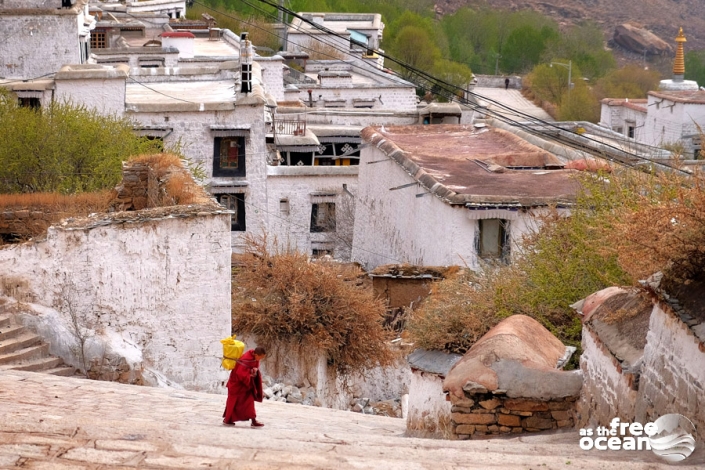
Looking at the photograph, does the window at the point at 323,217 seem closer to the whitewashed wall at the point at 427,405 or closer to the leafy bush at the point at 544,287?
the leafy bush at the point at 544,287

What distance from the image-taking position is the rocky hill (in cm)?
11062

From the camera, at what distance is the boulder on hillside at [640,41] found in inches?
4031

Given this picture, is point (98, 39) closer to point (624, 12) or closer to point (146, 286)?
point (146, 286)

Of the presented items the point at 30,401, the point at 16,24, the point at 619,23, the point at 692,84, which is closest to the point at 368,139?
the point at 16,24

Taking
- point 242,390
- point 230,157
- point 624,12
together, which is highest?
point 624,12

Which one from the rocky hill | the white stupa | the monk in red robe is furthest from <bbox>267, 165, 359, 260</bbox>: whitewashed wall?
the rocky hill

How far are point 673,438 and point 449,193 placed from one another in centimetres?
1416

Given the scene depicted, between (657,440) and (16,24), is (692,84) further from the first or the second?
(657,440)

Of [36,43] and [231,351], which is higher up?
[36,43]

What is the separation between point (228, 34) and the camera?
5106cm

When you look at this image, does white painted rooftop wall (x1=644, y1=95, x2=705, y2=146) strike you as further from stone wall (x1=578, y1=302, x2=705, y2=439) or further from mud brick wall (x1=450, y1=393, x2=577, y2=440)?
stone wall (x1=578, y1=302, x2=705, y2=439)

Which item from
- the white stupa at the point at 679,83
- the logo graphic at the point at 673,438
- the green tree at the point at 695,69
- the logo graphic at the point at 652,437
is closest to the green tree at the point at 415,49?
the white stupa at the point at 679,83

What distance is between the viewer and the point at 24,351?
44.3ft

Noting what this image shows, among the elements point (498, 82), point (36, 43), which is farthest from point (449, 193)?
point (498, 82)
